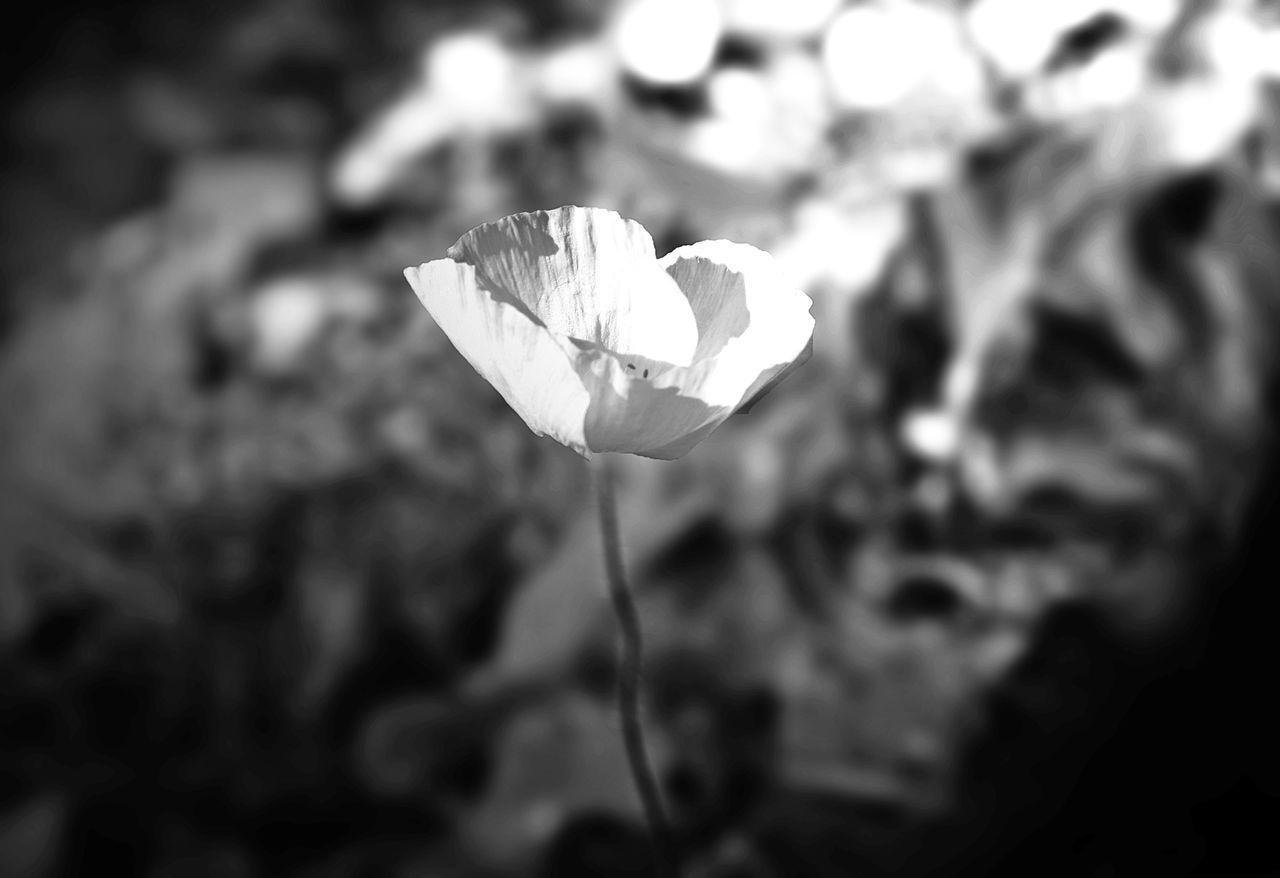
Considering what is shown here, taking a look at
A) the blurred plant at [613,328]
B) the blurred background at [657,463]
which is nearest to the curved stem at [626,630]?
the blurred plant at [613,328]

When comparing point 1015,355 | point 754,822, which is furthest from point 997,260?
point 754,822

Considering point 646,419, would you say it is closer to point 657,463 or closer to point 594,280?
point 594,280

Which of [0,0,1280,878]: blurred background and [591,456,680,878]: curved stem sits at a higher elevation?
[0,0,1280,878]: blurred background

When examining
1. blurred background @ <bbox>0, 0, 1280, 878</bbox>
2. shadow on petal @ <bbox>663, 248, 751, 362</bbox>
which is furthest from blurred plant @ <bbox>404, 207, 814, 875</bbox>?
blurred background @ <bbox>0, 0, 1280, 878</bbox>

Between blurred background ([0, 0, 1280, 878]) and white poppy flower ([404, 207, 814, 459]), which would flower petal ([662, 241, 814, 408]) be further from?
blurred background ([0, 0, 1280, 878])

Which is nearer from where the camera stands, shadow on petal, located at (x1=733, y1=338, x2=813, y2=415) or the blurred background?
shadow on petal, located at (x1=733, y1=338, x2=813, y2=415)

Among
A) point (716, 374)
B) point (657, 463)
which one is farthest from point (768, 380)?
point (657, 463)

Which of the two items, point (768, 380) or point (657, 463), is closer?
point (768, 380)
